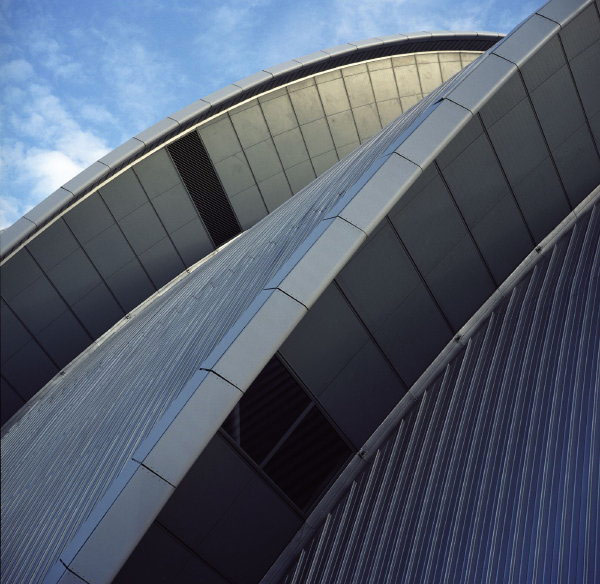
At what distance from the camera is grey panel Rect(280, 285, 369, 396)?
998 centimetres

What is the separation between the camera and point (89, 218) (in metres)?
19.2

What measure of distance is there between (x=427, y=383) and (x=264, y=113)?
48.2 feet

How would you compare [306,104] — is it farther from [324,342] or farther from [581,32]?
[324,342]

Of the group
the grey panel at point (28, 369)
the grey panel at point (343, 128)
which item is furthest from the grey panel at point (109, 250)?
the grey panel at point (343, 128)

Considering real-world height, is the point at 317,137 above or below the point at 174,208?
below

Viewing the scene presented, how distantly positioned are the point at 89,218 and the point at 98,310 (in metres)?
3.11

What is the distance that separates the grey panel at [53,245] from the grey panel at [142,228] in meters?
1.87

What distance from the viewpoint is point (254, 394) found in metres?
9.67

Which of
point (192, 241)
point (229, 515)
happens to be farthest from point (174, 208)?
point (229, 515)

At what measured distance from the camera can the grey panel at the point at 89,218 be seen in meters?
18.8

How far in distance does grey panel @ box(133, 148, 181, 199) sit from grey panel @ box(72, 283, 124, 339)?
12.2ft

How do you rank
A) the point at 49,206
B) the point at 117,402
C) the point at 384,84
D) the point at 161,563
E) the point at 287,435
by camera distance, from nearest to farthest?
the point at 161,563, the point at 287,435, the point at 117,402, the point at 49,206, the point at 384,84

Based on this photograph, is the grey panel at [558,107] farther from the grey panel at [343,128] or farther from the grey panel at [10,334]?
the grey panel at [10,334]

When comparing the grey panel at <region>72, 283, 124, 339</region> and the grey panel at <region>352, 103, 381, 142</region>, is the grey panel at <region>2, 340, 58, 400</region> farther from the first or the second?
the grey panel at <region>352, 103, 381, 142</region>
